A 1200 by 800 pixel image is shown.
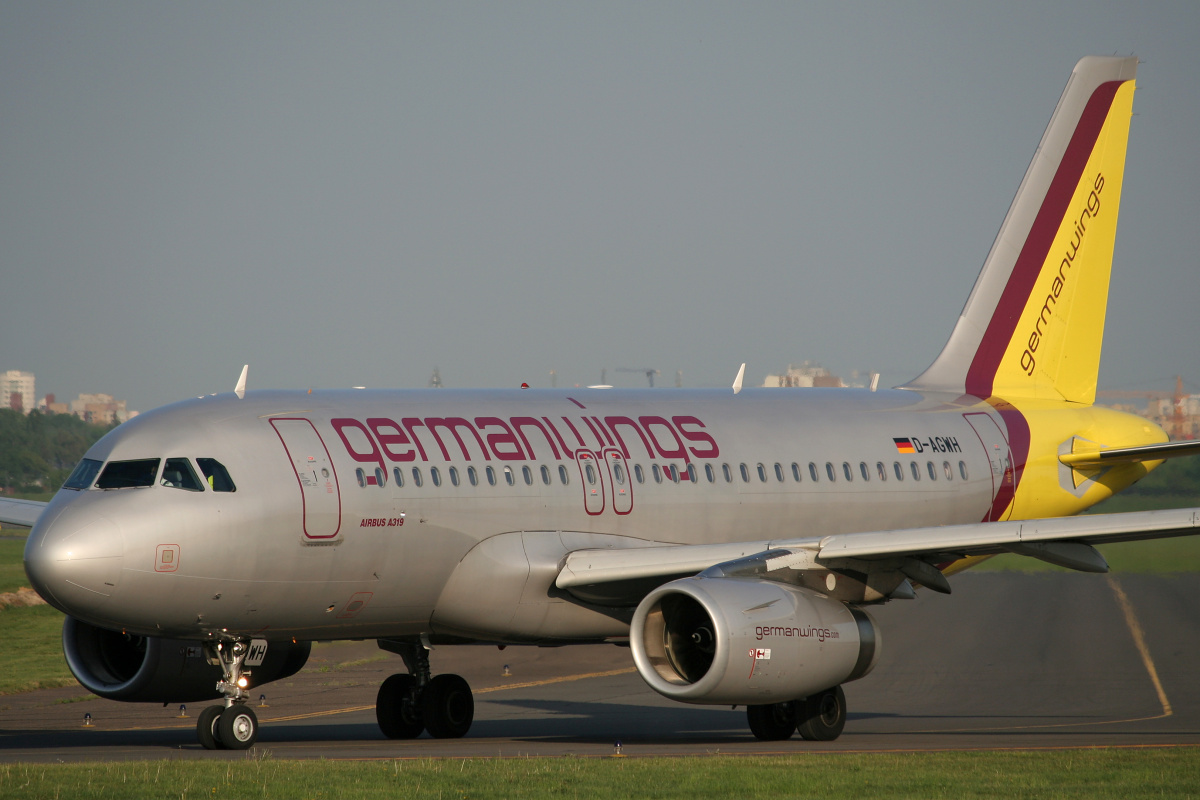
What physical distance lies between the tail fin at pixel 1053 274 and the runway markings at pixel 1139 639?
5.20 metres

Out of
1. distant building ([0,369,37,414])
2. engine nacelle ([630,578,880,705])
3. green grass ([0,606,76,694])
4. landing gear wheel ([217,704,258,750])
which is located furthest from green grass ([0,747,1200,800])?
distant building ([0,369,37,414])

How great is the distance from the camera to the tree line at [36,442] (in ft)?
Answer: 205

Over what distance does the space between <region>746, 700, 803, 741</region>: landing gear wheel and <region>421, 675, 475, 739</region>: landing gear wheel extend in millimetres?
4004

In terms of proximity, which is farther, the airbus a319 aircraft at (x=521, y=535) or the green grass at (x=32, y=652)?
the green grass at (x=32, y=652)

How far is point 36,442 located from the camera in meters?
Result: 63.8

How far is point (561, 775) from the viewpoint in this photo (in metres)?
16.3

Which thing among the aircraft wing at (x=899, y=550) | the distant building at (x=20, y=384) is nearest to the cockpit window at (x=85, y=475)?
the aircraft wing at (x=899, y=550)

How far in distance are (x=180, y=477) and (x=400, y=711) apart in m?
5.82

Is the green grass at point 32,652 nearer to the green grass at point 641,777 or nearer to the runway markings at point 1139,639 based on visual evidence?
the green grass at point 641,777

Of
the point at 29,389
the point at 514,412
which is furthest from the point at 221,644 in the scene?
the point at 29,389

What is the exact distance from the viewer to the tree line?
62.6 m

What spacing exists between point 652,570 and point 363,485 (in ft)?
12.0

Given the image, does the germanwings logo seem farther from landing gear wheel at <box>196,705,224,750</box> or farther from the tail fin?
the tail fin

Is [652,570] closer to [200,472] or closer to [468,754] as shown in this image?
[468,754]
